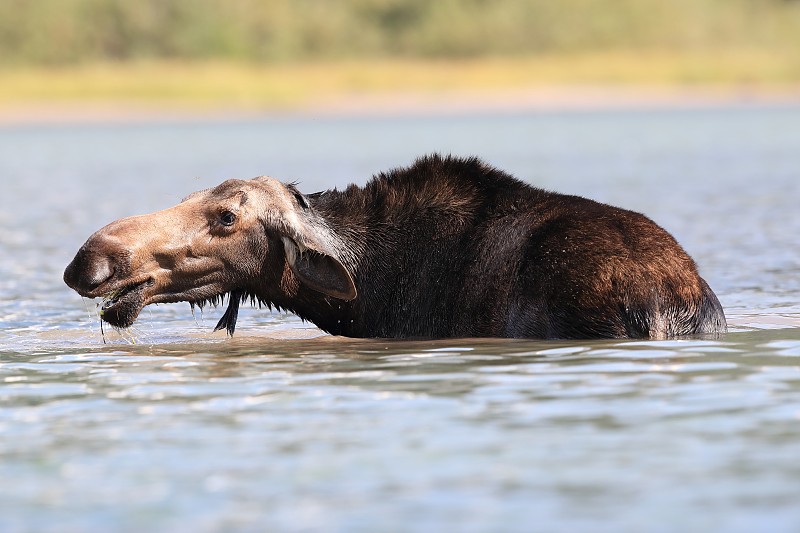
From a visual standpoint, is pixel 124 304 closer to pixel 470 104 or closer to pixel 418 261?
pixel 418 261

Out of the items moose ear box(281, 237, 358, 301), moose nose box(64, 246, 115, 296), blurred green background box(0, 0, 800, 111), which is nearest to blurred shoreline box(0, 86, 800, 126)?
blurred green background box(0, 0, 800, 111)

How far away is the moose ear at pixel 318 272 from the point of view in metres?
10.7

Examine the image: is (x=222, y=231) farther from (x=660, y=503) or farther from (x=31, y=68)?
(x=31, y=68)

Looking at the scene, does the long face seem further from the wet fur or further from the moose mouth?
the wet fur

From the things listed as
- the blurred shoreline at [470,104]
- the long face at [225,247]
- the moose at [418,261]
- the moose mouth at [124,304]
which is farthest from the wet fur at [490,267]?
the blurred shoreline at [470,104]

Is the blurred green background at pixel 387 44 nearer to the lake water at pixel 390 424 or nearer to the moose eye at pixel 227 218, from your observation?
the lake water at pixel 390 424

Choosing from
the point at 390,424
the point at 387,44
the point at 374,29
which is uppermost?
the point at 374,29

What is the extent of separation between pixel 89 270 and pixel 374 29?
250 ft

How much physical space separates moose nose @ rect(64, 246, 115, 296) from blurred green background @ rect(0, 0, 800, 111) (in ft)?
175

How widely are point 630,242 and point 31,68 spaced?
2654 inches

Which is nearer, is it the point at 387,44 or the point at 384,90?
the point at 384,90

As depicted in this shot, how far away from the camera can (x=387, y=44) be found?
83.7 meters

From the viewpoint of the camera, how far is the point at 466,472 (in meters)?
6.77

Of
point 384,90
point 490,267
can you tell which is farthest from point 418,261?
point 384,90
